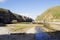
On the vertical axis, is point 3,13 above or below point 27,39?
above

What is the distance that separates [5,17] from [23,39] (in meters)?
113

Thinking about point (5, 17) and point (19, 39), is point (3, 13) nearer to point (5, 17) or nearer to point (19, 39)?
point (5, 17)

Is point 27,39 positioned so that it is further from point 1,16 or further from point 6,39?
point 1,16

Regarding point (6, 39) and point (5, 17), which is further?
point (5, 17)

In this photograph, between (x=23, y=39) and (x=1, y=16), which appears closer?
(x=23, y=39)

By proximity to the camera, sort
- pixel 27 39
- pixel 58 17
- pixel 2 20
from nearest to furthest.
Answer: pixel 27 39, pixel 2 20, pixel 58 17

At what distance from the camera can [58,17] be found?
152m

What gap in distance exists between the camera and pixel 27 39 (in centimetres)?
2977

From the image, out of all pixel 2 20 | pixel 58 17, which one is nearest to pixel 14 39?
pixel 2 20

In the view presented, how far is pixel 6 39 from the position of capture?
99.0 feet

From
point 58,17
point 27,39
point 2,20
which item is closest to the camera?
point 27,39

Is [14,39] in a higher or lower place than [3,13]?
lower

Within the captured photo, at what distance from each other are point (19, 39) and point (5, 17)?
113 meters

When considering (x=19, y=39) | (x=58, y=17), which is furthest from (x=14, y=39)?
(x=58, y=17)
